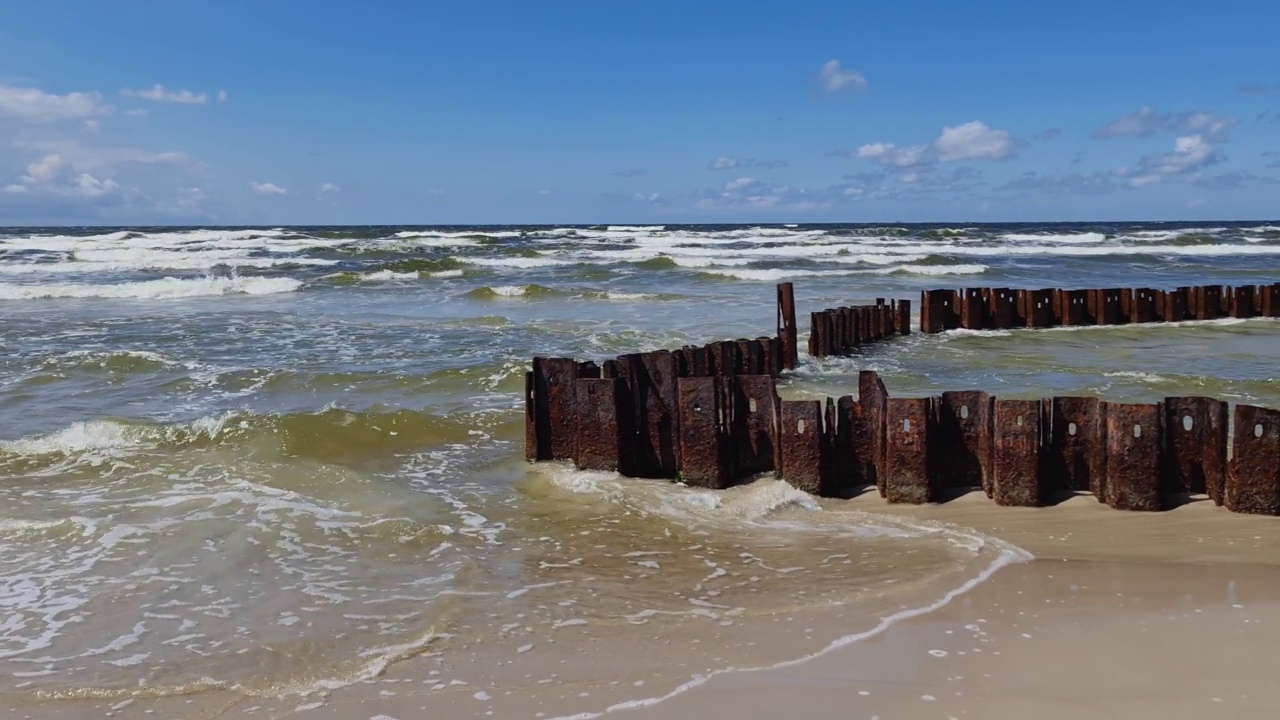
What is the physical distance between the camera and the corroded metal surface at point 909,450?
23.5 ft

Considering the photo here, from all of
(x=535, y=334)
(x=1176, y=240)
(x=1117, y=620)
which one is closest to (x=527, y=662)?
(x=1117, y=620)

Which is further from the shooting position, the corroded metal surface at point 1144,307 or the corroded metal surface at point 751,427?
the corroded metal surface at point 1144,307

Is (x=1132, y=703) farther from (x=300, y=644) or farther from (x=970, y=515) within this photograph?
(x=300, y=644)

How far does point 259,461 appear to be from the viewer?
9.16 metres

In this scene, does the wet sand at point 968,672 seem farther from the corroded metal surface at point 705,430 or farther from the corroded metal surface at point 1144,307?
the corroded metal surface at point 1144,307

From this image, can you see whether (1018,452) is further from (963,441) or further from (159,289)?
(159,289)

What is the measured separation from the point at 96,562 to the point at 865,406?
5.37 meters

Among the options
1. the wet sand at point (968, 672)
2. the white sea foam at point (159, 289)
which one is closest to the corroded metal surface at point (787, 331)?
the wet sand at point (968, 672)

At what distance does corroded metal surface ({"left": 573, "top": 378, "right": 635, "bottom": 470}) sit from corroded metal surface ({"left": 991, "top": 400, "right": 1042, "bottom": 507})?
9.49 ft

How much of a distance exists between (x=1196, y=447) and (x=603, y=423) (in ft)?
14.3

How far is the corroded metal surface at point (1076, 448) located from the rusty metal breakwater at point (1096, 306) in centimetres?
1172

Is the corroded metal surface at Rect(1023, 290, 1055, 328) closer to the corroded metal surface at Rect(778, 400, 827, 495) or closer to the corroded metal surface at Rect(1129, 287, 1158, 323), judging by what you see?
the corroded metal surface at Rect(1129, 287, 1158, 323)

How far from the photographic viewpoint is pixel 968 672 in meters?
4.47

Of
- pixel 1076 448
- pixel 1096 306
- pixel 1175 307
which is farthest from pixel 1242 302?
pixel 1076 448
